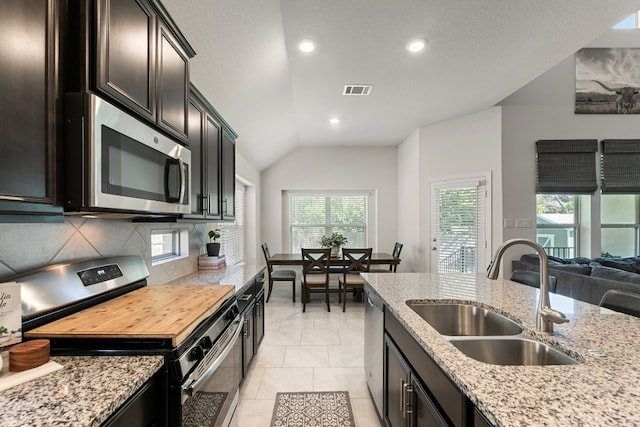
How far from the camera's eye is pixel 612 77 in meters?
4.52

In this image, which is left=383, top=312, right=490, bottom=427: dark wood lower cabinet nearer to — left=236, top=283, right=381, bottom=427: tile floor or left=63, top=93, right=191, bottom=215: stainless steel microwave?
left=236, top=283, right=381, bottom=427: tile floor

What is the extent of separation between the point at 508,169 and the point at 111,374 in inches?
193

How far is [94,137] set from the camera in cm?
93

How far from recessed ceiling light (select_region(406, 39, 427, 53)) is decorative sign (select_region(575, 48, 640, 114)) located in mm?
3468

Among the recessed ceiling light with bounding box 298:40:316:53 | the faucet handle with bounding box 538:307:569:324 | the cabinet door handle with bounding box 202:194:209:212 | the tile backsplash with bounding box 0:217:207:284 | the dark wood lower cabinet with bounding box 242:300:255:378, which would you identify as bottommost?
the dark wood lower cabinet with bounding box 242:300:255:378

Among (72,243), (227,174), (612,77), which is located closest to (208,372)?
(72,243)

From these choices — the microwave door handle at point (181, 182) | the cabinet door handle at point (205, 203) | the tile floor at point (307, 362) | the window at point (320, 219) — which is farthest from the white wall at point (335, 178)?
the microwave door handle at point (181, 182)

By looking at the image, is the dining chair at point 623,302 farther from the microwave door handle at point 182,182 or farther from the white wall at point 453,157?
the white wall at point 453,157

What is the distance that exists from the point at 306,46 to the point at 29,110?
7.58 ft

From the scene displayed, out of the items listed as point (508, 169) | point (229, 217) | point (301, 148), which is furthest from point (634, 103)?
point (229, 217)

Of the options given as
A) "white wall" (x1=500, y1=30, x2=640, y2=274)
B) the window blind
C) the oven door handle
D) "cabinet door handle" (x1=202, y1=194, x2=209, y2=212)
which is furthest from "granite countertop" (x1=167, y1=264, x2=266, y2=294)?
"white wall" (x1=500, y1=30, x2=640, y2=274)

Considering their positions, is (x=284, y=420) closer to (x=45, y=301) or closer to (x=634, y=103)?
(x=45, y=301)

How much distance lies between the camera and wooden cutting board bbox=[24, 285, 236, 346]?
3.28 feet

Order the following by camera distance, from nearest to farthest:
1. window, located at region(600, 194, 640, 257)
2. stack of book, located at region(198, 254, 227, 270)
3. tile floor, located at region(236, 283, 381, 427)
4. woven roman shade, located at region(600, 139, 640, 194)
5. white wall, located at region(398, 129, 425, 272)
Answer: tile floor, located at region(236, 283, 381, 427) < stack of book, located at region(198, 254, 227, 270) < woven roman shade, located at region(600, 139, 640, 194) < window, located at region(600, 194, 640, 257) < white wall, located at region(398, 129, 425, 272)
